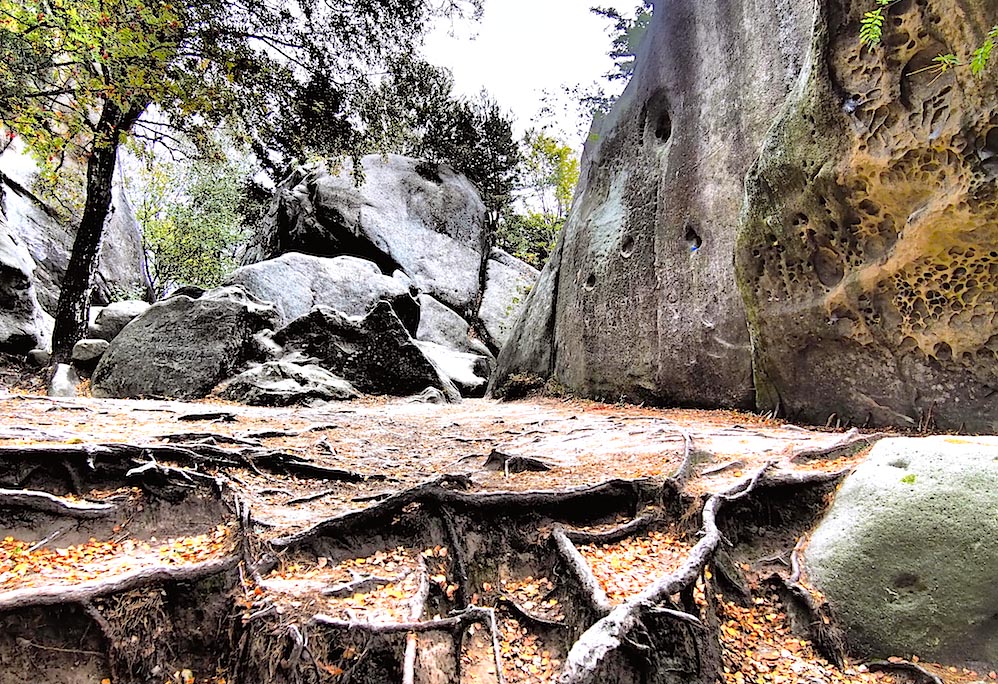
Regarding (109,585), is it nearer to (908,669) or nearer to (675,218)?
(908,669)

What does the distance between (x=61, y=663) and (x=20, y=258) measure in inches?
544

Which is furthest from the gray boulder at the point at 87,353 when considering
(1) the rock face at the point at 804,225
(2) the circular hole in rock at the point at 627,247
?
(2) the circular hole in rock at the point at 627,247

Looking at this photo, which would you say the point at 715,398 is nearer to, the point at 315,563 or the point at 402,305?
the point at 315,563

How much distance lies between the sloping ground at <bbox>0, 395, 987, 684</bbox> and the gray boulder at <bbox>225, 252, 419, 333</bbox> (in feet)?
34.5

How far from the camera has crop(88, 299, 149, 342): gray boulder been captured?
13828mm

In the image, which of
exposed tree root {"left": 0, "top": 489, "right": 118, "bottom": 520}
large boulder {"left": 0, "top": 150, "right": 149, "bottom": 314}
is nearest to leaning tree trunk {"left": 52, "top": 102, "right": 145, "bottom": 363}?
large boulder {"left": 0, "top": 150, "right": 149, "bottom": 314}

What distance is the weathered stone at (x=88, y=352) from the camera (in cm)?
1219

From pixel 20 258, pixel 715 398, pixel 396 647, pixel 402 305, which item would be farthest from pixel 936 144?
pixel 20 258

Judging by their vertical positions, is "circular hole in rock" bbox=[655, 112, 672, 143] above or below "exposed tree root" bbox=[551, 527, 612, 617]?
above

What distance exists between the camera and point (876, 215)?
19.8 ft

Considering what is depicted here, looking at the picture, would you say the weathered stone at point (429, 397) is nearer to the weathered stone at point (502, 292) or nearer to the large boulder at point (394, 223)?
the weathered stone at point (502, 292)

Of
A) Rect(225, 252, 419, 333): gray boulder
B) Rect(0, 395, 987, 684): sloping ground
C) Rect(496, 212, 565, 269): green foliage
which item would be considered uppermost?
Rect(496, 212, 565, 269): green foliage

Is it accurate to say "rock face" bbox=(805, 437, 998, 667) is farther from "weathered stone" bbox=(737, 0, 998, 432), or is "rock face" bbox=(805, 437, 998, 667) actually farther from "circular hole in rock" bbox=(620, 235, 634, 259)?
"circular hole in rock" bbox=(620, 235, 634, 259)

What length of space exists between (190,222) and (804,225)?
27.7m
